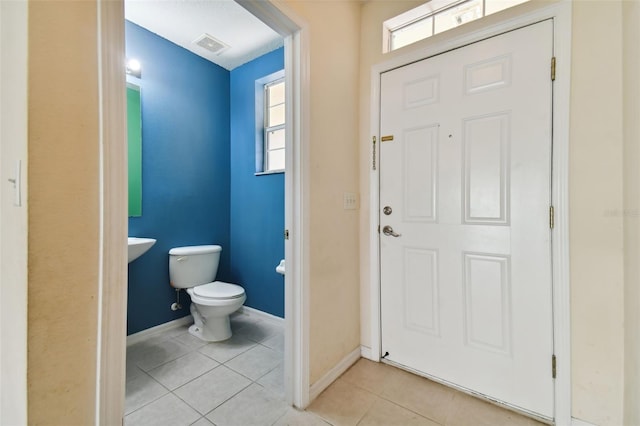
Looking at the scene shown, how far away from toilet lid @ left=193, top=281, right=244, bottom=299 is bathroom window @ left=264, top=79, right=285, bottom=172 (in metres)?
1.14

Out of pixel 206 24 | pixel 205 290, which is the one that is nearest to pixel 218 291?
pixel 205 290

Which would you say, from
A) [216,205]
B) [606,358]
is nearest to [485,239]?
[606,358]

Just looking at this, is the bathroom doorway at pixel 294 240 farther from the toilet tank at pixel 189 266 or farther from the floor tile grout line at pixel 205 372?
the toilet tank at pixel 189 266

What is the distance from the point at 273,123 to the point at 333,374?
86.2 inches

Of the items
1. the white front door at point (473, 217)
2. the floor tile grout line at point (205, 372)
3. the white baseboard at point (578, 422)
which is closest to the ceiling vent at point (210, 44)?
the white front door at point (473, 217)

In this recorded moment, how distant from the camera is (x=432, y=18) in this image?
5.62 feet

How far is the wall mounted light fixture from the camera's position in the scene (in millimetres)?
2092

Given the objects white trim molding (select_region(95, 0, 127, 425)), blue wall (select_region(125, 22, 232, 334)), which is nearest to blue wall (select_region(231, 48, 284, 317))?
blue wall (select_region(125, 22, 232, 334))

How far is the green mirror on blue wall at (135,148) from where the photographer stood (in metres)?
2.11

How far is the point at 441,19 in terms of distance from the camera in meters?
1.67

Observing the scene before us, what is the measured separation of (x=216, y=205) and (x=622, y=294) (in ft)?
9.31

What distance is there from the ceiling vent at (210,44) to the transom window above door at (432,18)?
1424 mm
